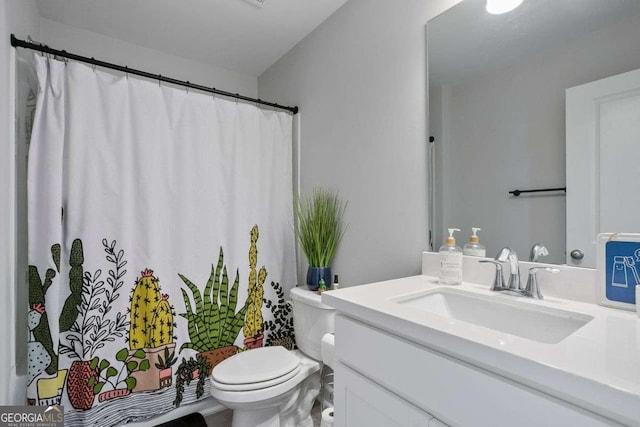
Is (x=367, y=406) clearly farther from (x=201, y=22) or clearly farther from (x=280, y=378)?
(x=201, y=22)

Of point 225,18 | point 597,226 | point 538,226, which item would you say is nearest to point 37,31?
point 225,18

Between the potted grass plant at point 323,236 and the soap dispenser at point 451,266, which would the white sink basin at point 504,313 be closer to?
the soap dispenser at point 451,266

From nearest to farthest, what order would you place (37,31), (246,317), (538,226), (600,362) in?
1. (600,362)
2. (538,226)
3. (37,31)
4. (246,317)

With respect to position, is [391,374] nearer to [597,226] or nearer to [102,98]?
[597,226]

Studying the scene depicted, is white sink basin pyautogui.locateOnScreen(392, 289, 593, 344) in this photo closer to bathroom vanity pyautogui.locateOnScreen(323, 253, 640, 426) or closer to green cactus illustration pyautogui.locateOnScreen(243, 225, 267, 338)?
bathroom vanity pyautogui.locateOnScreen(323, 253, 640, 426)

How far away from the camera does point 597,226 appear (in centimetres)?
89

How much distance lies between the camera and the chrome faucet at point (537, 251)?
0.99 m

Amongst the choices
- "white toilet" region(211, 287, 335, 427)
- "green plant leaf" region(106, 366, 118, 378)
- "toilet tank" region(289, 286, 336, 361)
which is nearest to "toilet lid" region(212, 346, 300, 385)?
"white toilet" region(211, 287, 335, 427)

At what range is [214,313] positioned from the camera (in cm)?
177

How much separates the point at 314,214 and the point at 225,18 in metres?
1.31

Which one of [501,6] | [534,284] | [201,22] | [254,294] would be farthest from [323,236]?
[201,22]

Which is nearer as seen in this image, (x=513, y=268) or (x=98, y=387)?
(x=513, y=268)

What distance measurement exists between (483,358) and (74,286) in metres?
1.65

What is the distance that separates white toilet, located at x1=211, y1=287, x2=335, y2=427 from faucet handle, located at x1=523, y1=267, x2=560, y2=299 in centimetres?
86
